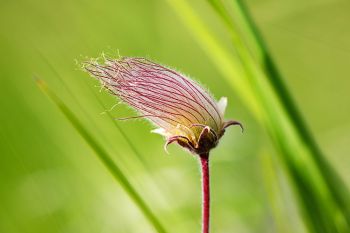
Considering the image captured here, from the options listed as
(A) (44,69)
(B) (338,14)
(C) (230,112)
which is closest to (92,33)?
(A) (44,69)

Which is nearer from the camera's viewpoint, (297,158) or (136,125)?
(297,158)

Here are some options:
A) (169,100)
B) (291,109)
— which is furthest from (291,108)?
(169,100)

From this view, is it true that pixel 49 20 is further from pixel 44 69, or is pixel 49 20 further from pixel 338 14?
pixel 338 14

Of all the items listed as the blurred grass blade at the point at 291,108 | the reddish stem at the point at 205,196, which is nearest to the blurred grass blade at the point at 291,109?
the blurred grass blade at the point at 291,108

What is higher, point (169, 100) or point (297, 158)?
point (169, 100)

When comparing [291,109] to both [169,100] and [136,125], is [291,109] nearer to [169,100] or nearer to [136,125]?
[169,100]

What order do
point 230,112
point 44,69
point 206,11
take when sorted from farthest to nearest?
point 206,11 → point 44,69 → point 230,112
